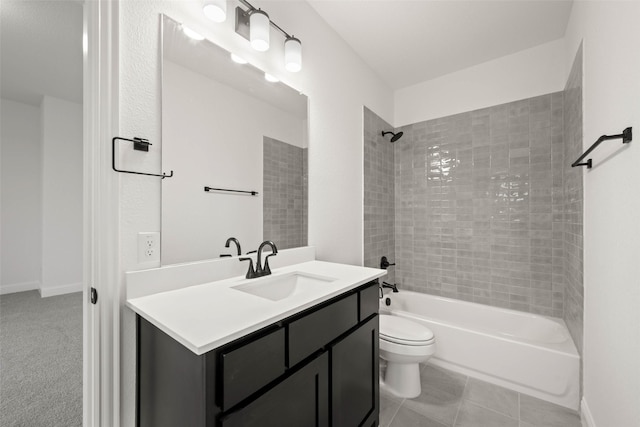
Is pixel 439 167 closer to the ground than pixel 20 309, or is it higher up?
higher up

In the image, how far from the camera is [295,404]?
0.93m

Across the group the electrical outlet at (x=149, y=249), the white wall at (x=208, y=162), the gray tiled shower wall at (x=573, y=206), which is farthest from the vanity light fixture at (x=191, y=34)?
the gray tiled shower wall at (x=573, y=206)

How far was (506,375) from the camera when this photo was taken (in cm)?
190

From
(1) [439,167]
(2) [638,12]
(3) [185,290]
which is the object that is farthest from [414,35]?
(3) [185,290]

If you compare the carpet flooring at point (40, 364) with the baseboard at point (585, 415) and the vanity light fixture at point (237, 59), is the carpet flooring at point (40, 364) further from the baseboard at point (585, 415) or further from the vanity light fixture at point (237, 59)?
the baseboard at point (585, 415)

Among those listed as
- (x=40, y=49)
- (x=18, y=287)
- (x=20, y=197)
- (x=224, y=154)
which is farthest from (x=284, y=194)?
(x=18, y=287)

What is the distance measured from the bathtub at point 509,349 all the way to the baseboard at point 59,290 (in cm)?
415

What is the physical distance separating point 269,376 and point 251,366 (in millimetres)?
90

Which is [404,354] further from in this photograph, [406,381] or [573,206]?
[573,206]

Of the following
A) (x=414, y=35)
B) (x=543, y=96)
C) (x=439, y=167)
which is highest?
(x=414, y=35)

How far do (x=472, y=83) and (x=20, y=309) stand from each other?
209 inches

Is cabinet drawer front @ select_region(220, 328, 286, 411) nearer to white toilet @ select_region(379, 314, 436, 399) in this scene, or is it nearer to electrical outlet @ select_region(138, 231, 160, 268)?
electrical outlet @ select_region(138, 231, 160, 268)

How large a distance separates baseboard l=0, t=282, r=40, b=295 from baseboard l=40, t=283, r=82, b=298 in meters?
0.42

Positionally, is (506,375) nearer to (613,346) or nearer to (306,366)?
(613,346)
